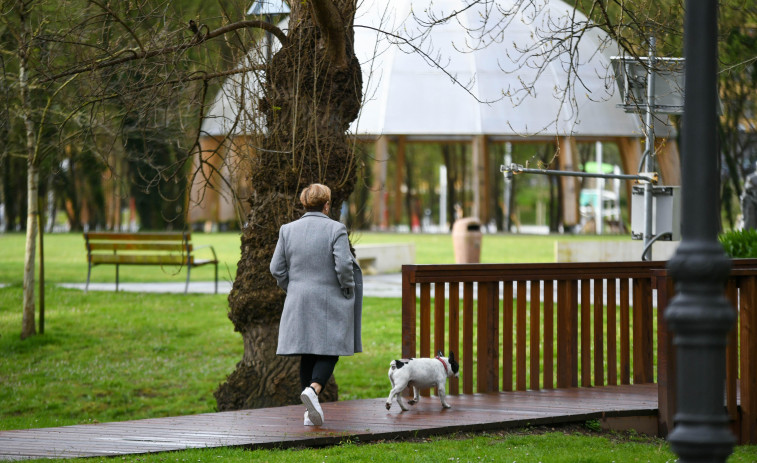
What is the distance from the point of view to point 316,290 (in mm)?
7363

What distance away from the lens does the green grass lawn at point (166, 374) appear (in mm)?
6613

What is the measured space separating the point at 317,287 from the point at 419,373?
979 millimetres

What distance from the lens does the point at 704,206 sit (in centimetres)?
373

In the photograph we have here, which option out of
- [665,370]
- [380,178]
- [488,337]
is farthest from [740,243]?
[380,178]

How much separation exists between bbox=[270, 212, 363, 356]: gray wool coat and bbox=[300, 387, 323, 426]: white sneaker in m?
0.36

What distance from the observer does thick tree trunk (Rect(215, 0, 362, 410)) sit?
945cm

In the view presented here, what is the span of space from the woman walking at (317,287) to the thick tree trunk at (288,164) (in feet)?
6.11

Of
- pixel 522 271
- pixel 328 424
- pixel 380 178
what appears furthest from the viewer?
pixel 380 178

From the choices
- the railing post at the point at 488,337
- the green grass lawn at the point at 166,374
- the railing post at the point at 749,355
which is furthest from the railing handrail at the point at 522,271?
the green grass lawn at the point at 166,374

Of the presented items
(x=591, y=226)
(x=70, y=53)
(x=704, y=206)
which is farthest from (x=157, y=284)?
(x=591, y=226)

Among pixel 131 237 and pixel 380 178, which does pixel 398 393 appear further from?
pixel 380 178

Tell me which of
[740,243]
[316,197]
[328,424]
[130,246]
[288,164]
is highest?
[288,164]

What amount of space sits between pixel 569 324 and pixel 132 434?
12.3 ft

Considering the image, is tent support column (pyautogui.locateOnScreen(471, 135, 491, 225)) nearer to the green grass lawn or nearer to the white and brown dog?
the green grass lawn
